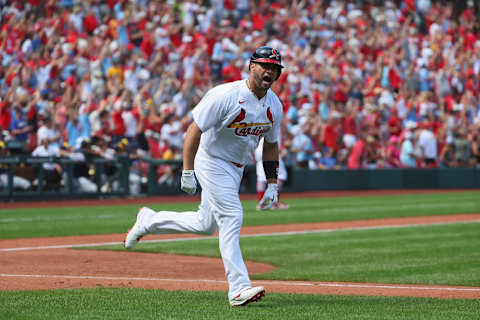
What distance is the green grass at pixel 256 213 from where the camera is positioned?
1454 centimetres

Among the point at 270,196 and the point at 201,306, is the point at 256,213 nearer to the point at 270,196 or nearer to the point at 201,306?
the point at 270,196

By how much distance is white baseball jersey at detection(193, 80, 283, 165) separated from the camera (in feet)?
22.7

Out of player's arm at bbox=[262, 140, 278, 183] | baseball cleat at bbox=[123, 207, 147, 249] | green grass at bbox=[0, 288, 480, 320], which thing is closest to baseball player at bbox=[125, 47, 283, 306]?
player's arm at bbox=[262, 140, 278, 183]

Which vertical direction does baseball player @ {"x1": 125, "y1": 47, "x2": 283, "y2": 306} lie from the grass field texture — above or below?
above

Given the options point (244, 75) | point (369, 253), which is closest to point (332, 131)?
point (244, 75)

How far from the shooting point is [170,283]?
8344 mm

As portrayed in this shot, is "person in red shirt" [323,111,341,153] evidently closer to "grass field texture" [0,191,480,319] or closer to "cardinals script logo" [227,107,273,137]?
"grass field texture" [0,191,480,319]

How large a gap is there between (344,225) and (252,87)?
8616mm

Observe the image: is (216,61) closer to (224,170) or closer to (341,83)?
(341,83)

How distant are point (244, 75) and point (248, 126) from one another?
16.9 m

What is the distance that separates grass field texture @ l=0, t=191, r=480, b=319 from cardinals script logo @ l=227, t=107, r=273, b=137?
1378 mm

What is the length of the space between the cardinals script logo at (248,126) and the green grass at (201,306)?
137 cm

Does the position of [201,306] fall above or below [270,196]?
below

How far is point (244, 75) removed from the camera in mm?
23922
